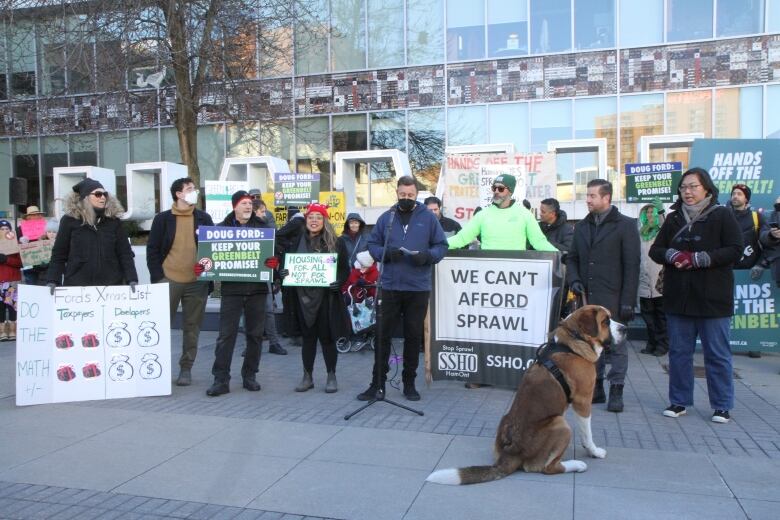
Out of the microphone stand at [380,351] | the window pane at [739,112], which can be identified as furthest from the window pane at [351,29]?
the microphone stand at [380,351]

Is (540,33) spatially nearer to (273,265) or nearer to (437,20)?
(437,20)

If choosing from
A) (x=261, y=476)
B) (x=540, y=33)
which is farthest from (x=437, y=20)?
(x=261, y=476)

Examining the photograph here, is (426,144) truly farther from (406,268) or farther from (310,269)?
(406,268)

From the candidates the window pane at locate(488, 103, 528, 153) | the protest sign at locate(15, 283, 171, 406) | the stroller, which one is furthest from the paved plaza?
the window pane at locate(488, 103, 528, 153)

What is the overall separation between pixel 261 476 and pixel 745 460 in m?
3.33

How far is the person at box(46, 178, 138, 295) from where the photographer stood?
652cm

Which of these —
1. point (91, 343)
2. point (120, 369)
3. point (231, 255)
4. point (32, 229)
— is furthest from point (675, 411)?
point (32, 229)

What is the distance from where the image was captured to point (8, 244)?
1057 centimetres

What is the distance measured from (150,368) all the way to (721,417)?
525 cm

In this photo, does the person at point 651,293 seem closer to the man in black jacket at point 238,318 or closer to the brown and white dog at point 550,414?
the brown and white dog at point 550,414

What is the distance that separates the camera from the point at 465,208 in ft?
33.6

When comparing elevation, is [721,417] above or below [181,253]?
below

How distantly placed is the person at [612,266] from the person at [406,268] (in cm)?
135

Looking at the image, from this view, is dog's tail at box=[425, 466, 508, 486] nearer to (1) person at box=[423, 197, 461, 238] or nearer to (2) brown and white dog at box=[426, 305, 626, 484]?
(2) brown and white dog at box=[426, 305, 626, 484]
